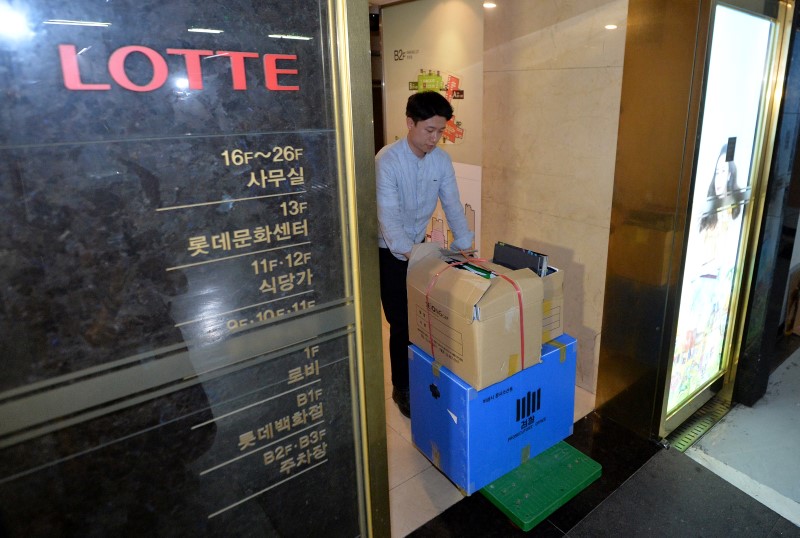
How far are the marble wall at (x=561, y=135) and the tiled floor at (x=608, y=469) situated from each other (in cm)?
52

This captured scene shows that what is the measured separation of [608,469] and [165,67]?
2367 millimetres

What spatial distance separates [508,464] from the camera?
236cm

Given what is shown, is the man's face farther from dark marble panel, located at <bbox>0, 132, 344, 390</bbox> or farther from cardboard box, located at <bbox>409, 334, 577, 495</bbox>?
dark marble panel, located at <bbox>0, 132, 344, 390</bbox>

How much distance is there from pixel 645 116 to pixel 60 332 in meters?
2.29

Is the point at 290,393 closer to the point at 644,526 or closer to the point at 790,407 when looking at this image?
the point at 644,526

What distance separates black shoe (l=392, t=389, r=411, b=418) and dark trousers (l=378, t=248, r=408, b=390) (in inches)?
1.0

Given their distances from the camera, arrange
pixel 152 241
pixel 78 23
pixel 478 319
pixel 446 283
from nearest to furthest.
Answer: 1. pixel 78 23
2. pixel 152 241
3. pixel 478 319
4. pixel 446 283

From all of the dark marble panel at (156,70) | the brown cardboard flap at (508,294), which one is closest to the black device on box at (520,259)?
the brown cardboard flap at (508,294)

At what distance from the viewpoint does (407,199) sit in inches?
Result: 110

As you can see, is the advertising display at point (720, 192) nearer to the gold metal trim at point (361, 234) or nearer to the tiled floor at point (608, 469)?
the tiled floor at point (608, 469)

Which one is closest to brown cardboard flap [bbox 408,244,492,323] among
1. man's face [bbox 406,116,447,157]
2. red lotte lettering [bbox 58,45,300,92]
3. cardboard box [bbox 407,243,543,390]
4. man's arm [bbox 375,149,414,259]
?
cardboard box [bbox 407,243,543,390]

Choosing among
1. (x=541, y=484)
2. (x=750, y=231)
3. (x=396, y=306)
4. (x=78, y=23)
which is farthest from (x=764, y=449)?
(x=78, y=23)

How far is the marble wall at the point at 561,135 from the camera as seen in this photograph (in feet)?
8.50

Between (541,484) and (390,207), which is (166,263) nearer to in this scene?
(390,207)
